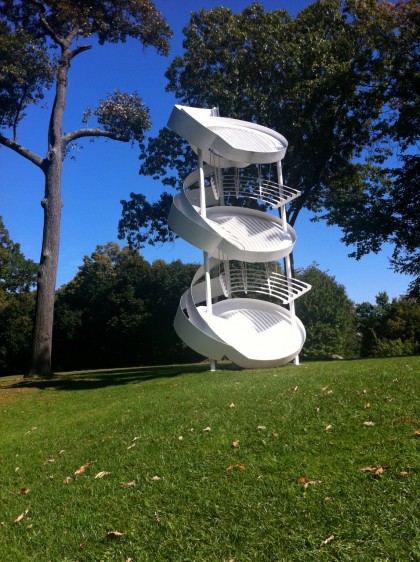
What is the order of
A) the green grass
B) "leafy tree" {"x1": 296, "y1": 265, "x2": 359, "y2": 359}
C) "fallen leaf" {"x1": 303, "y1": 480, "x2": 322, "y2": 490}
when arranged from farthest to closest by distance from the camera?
1. "leafy tree" {"x1": 296, "y1": 265, "x2": 359, "y2": 359}
2. "fallen leaf" {"x1": 303, "y1": 480, "x2": 322, "y2": 490}
3. the green grass

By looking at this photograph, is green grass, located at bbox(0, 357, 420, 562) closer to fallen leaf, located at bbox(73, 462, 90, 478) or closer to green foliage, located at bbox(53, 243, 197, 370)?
fallen leaf, located at bbox(73, 462, 90, 478)

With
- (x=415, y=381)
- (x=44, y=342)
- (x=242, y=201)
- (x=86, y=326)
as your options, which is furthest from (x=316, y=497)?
(x=86, y=326)

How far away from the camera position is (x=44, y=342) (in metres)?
17.7

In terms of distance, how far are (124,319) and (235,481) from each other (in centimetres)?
3150

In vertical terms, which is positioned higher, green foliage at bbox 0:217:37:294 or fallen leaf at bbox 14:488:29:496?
green foliage at bbox 0:217:37:294

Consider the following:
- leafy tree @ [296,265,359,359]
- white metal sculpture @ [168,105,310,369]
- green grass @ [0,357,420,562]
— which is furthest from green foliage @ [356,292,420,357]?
green grass @ [0,357,420,562]

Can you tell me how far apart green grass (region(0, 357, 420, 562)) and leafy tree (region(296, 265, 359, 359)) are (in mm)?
22968

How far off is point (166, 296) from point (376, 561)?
33085 millimetres

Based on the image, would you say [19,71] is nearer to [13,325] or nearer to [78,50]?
[78,50]

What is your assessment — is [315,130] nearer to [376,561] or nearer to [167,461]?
[167,461]

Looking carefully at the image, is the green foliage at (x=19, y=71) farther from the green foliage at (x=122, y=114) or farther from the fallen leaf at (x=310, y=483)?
the fallen leaf at (x=310, y=483)

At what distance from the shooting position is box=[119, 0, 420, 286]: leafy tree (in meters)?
20.1

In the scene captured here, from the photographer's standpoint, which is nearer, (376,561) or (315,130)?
(376,561)

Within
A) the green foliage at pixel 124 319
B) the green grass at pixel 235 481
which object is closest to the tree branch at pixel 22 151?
the green grass at pixel 235 481
